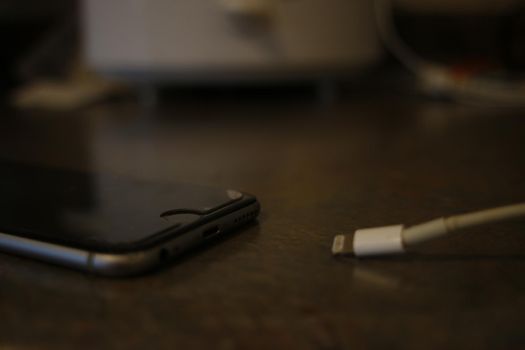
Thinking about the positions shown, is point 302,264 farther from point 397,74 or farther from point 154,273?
point 397,74

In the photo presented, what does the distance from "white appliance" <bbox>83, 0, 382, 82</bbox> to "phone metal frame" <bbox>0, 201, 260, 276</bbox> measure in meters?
0.56

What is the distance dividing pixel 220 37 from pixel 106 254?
0.62 metres

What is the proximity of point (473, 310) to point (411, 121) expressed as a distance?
0.61 metres

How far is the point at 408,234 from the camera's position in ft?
1.01

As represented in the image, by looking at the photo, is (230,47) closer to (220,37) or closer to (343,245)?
(220,37)

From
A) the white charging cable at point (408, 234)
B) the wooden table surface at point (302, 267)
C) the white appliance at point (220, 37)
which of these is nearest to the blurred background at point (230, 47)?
the white appliance at point (220, 37)

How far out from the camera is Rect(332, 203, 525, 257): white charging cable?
295 mm

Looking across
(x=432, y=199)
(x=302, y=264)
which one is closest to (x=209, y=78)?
(x=432, y=199)

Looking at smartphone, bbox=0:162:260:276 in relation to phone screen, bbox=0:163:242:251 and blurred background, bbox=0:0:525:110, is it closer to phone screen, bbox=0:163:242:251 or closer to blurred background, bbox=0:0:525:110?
phone screen, bbox=0:163:242:251

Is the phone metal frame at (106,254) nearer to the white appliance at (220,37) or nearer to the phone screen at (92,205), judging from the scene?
the phone screen at (92,205)

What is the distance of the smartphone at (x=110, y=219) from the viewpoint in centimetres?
29

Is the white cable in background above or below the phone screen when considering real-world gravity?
below

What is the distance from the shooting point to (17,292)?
276mm

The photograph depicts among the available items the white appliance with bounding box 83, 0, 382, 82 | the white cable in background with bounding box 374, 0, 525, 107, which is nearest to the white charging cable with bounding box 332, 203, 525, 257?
the white appliance with bounding box 83, 0, 382, 82
